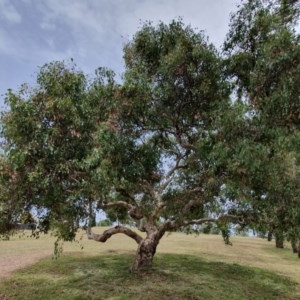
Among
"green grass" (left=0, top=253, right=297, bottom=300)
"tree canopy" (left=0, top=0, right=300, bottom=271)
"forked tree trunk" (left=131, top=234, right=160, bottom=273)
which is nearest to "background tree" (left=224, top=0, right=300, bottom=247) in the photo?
"tree canopy" (left=0, top=0, right=300, bottom=271)

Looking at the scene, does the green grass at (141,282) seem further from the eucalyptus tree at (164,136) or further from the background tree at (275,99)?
the background tree at (275,99)

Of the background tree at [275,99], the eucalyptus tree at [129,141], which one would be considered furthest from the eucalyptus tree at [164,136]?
the background tree at [275,99]

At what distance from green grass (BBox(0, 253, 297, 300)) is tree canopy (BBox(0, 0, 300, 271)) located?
2725 mm

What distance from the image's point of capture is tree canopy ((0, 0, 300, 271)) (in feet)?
43.3

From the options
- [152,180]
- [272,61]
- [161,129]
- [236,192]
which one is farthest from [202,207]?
[272,61]

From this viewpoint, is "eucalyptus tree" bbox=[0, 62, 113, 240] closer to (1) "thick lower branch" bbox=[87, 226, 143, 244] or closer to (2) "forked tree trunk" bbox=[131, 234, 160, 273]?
(1) "thick lower branch" bbox=[87, 226, 143, 244]

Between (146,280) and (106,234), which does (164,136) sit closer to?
(106,234)

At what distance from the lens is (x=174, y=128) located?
1934 cm

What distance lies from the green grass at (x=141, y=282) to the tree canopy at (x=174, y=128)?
8.94ft

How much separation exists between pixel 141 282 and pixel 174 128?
7761mm

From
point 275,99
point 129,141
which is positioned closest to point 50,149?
point 129,141

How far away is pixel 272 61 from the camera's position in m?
13.6

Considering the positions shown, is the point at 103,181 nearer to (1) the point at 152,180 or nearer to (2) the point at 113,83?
(2) the point at 113,83

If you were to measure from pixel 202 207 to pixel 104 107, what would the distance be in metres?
8.48
